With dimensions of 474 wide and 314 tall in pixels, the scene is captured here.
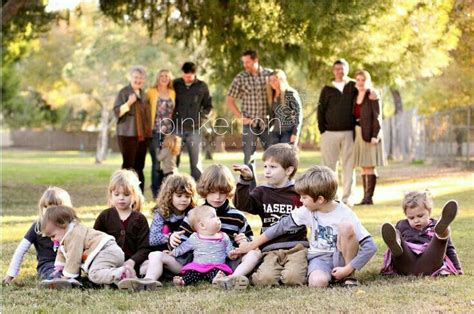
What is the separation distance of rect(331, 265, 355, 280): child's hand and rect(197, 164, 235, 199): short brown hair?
3.67 feet

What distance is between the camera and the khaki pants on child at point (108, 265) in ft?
20.6

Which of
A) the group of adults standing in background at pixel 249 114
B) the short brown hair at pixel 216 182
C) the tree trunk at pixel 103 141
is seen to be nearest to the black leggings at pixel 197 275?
the short brown hair at pixel 216 182

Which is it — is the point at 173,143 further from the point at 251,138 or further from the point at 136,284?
the point at 136,284

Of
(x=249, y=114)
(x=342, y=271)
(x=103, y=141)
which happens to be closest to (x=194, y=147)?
(x=249, y=114)

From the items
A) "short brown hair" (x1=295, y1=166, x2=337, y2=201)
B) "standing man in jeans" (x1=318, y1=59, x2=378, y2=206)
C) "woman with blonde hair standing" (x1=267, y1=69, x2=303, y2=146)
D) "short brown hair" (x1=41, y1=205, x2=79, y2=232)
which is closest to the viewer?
"short brown hair" (x1=295, y1=166, x2=337, y2=201)

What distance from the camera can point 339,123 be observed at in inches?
497

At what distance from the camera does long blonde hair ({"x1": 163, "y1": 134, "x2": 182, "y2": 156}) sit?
12.6 meters

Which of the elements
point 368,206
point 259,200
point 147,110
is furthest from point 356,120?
point 259,200

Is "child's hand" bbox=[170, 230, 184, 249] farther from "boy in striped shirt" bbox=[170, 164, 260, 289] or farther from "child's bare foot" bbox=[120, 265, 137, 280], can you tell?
"child's bare foot" bbox=[120, 265, 137, 280]

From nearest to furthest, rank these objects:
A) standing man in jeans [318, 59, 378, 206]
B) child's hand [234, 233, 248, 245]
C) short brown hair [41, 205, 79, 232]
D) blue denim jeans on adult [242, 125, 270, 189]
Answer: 1. short brown hair [41, 205, 79, 232]
2. child's hand [234, 233, 248, 245]
3. blue denim jeans on adult [242, 125, 270, 189]
4. standing man in jeans [318, 59, 378, 206]

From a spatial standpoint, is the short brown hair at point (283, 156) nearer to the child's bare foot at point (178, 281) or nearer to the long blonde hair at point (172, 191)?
the long blonde hair at point (172, 191)

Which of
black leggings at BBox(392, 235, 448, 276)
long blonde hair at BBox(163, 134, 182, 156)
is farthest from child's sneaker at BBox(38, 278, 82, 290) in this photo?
long blonde hair at BBox(163, 134, 182, 156)

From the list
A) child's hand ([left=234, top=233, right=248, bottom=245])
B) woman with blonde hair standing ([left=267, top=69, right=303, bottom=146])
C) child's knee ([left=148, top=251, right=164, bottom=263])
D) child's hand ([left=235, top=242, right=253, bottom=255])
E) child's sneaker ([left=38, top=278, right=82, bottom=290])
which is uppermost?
woman with blonde hair standing ([left=267, top=69, right=303, bottom=146])

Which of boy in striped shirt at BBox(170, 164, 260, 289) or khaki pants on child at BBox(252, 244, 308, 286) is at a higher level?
boy in striped shirt at BBox(170, 164, 260, 289)
